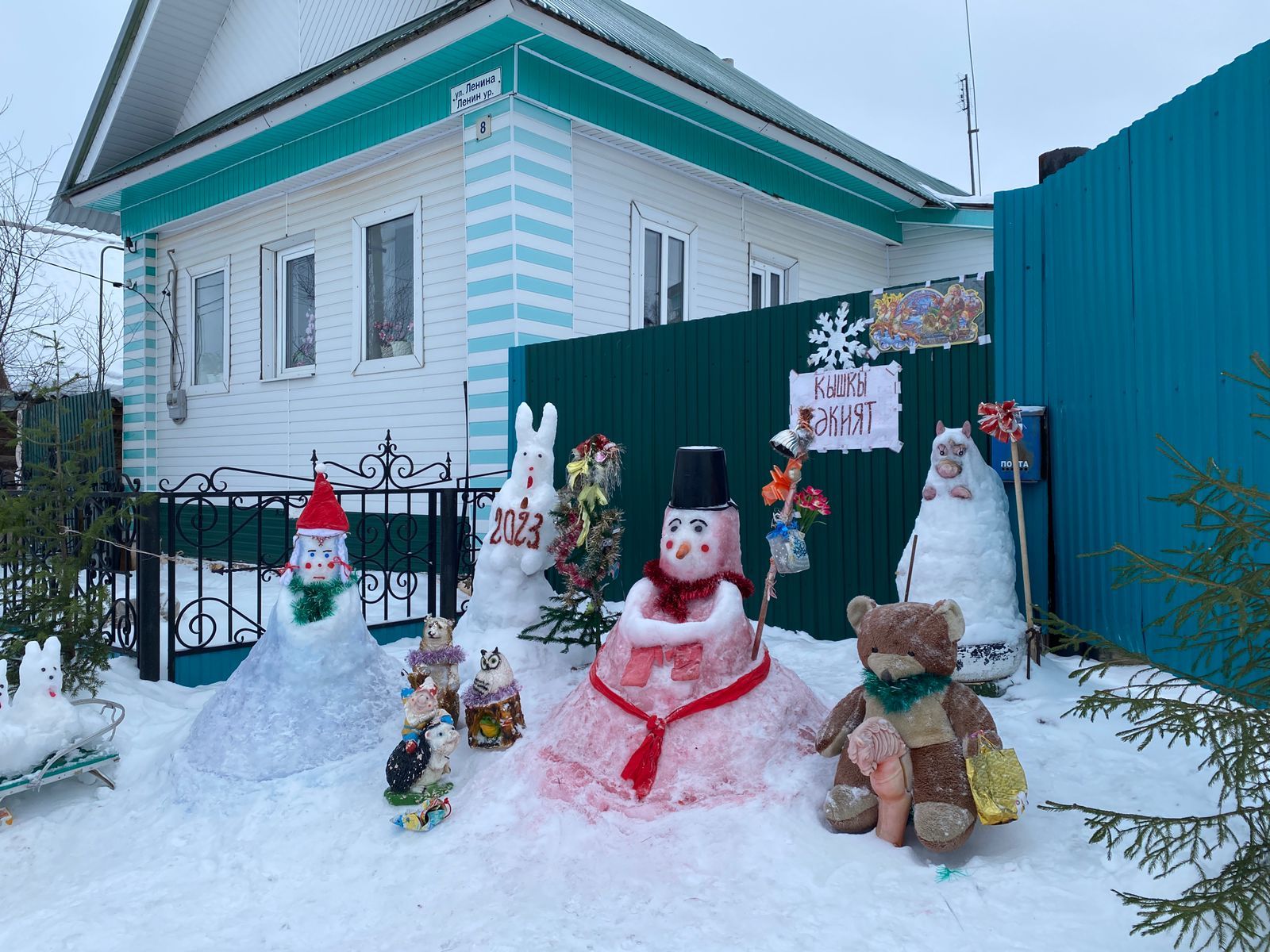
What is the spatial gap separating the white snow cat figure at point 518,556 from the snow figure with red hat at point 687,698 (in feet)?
3.59

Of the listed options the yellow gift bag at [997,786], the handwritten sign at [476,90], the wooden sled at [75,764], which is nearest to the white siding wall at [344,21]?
the handwritten sign at [476,90]

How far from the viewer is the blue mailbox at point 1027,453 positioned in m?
4.54

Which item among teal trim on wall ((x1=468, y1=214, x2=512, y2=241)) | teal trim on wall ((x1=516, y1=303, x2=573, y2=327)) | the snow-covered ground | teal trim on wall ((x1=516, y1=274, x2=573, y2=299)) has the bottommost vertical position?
the snow-covered ground

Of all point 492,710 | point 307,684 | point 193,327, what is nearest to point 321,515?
point 307,684

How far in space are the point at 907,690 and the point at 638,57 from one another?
6.21 metres

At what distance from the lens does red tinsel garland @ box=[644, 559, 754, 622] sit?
12.9 ft

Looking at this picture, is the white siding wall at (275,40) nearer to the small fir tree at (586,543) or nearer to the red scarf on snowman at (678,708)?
the small fir tree at (586,543)

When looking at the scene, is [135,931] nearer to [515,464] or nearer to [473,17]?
[515,464]

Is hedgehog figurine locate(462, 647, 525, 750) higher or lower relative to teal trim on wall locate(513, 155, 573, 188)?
→ lower

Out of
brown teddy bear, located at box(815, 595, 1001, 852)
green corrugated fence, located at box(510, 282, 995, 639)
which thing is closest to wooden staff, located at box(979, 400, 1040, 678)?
green corrugated fence, located at box(510, 282, 995, 639)

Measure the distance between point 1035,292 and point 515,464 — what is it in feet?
9.74

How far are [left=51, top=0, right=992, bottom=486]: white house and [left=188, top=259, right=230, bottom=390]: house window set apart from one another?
44mm

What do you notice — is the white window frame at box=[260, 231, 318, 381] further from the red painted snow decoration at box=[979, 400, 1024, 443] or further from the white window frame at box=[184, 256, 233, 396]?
the red painted snow decoration at box=[979, 400, 1024, 443]

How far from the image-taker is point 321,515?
4453mm
